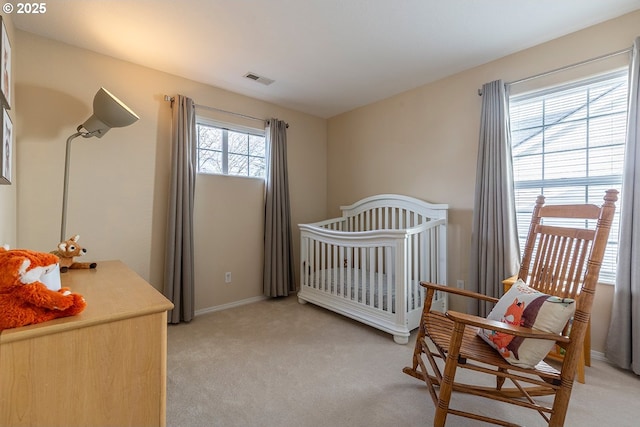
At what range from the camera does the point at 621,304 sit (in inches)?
70.3

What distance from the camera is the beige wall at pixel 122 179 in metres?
2.06

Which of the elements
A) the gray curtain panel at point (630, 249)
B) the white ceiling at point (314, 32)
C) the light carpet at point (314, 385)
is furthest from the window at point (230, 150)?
the gray curtain panel at point (630, 249)

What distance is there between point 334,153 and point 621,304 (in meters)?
2.97

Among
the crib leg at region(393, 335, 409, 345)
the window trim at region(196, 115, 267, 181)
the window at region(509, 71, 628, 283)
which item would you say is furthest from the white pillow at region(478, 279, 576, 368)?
the window trim at region(196, 115, 267, 181)

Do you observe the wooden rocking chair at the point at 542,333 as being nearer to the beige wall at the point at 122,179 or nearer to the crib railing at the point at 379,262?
the crib railing at the point at 379,262

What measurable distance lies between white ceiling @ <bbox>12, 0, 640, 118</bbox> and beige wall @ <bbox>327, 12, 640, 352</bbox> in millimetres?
113

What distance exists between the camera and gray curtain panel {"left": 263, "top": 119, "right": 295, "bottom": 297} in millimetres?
3205

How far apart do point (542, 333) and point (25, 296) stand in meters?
1.73

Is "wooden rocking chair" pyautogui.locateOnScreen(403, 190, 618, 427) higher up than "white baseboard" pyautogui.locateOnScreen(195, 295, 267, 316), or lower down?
higher up

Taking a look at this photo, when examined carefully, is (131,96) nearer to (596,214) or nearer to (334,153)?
(334,153)

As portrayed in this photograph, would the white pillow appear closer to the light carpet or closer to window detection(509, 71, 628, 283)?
the light carpet

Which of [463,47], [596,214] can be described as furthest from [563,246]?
[463,47]

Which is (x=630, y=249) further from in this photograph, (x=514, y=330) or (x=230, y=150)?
(x=230, y=150)

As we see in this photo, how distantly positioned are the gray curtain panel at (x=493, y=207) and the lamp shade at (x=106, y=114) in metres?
2.64
